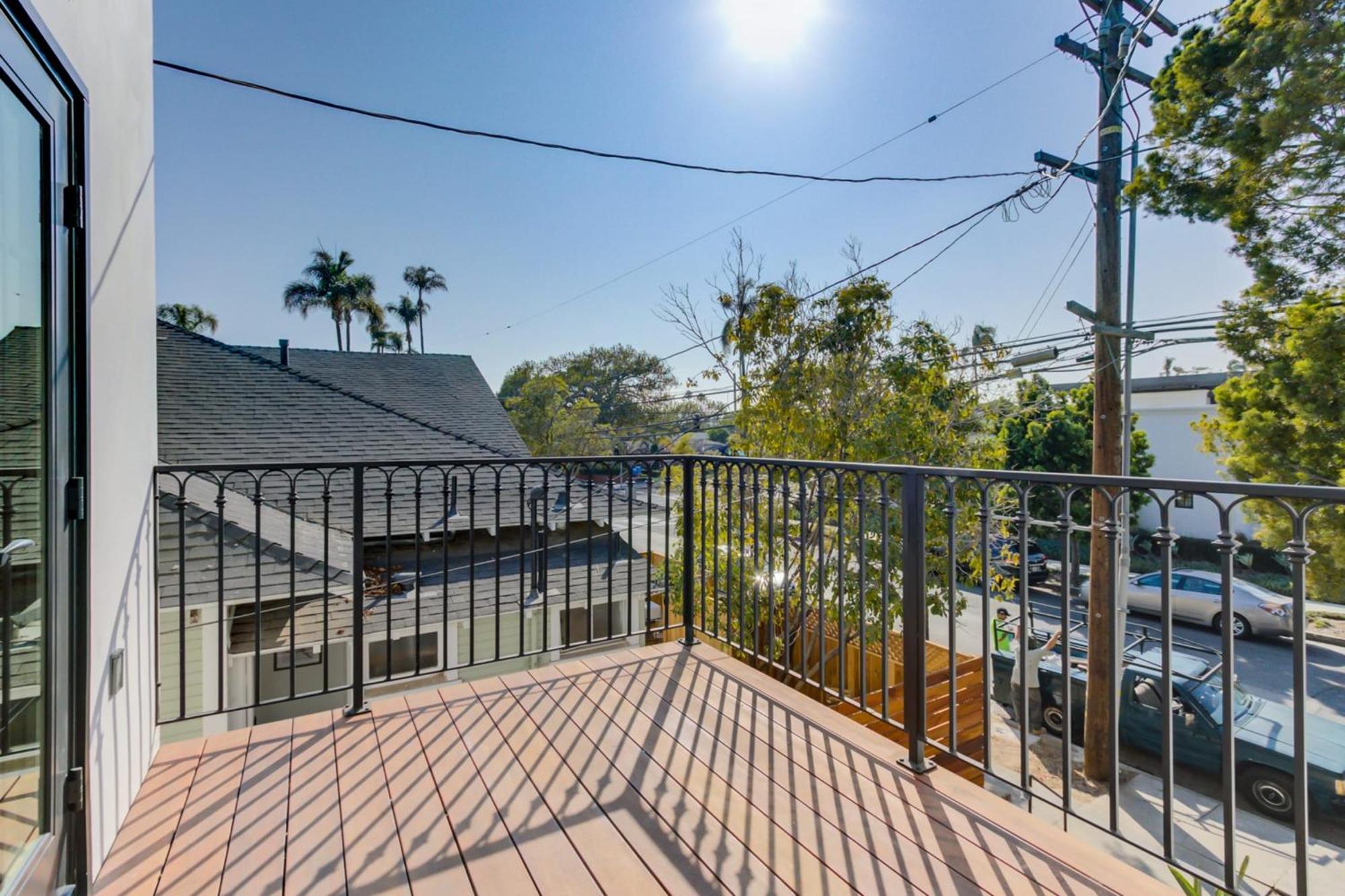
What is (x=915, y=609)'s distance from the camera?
191cm

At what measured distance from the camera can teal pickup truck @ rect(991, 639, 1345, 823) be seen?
190 inches

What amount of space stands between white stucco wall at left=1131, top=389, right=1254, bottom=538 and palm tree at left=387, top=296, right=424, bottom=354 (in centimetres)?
2692

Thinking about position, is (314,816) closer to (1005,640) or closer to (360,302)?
(1005,640)

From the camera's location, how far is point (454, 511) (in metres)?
5.87

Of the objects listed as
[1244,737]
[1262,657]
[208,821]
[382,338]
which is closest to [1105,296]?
[1244,737]

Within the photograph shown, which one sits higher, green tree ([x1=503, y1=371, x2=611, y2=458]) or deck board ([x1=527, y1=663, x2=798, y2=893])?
green tree ([x1=503, y1=371, x2=611, y2=458])

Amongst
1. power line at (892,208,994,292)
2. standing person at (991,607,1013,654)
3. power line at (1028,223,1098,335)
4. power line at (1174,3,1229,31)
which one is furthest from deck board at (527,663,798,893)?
power line at (1174,3,1229,31)

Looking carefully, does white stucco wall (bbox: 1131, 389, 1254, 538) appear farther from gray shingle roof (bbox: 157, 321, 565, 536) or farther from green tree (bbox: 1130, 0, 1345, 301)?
gray shingle roof (bbox: 157, 321, 565, 536)

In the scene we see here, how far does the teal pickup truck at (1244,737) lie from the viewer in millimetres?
4816

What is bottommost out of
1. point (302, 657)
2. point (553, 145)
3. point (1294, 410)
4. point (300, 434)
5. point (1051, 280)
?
point (302, 657)

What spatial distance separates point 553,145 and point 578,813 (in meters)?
4.64

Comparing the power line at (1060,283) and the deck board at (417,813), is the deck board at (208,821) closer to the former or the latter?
the deck board at (417,813)

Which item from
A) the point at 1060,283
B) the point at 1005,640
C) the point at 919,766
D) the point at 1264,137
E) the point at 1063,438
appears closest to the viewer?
the point at 919,766

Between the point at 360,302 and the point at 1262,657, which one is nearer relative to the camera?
the point at 1262,657
